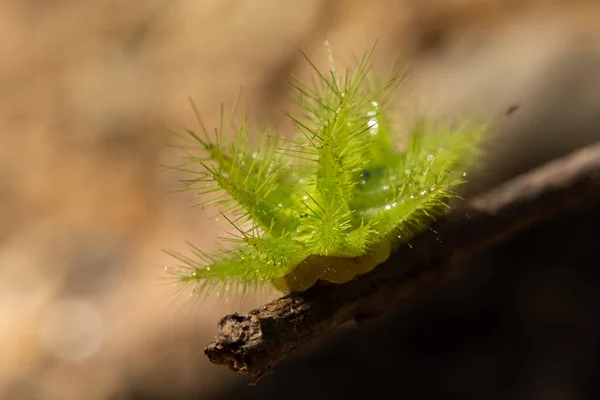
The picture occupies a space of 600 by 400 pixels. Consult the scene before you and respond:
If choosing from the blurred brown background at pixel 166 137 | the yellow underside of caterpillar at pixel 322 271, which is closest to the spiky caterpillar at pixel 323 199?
the yellow underside of caterpillar at pixel 322 271

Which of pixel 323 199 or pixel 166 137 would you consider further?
pixel 166 137

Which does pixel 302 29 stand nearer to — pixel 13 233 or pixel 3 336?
pixel 13 233

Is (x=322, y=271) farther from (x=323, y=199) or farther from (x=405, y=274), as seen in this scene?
(x=405, y=274)

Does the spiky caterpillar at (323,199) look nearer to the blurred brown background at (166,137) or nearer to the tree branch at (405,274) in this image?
the tree branch at (405,274)

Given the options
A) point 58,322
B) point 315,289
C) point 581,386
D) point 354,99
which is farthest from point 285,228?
point 58,322

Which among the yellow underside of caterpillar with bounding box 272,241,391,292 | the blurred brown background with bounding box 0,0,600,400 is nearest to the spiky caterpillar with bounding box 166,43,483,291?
the yellow underside of caterpillar with bounding box 272,241,391,292

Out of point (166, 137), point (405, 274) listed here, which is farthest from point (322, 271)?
point (166, 137)
